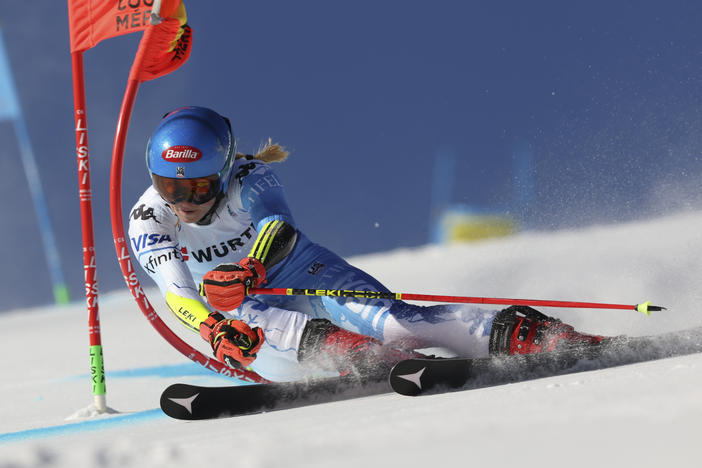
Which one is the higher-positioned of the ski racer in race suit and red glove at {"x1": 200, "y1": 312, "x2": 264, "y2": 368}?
the ski racer in race suit

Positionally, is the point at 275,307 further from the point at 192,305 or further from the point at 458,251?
the point at 458,251

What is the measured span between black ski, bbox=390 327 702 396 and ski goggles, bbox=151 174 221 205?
1.18 m

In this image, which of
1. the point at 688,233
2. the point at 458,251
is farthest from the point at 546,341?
the point at 458,251

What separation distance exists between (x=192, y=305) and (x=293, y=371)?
511 mm

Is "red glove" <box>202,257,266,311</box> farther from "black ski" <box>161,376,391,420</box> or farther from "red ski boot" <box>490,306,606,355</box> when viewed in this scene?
"red ski boot" <box>490,306,606,355</box>

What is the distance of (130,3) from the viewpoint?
3.40 m

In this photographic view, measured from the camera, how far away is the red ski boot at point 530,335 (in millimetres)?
2693

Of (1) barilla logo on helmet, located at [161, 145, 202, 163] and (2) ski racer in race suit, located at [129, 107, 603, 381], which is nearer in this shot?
(2) ski racer in race suit, located at [129, 107, 603, 381]

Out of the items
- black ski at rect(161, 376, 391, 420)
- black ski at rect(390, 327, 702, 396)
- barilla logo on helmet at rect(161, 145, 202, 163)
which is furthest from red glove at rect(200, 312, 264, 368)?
barilla logo on helmet at rect(161, 145, 202, 163)

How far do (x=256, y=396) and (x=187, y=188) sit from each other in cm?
94

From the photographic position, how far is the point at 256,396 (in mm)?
2654

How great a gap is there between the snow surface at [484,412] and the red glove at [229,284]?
1.53 ft

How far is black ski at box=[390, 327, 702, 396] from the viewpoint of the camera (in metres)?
2.46

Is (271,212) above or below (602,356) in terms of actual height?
above
